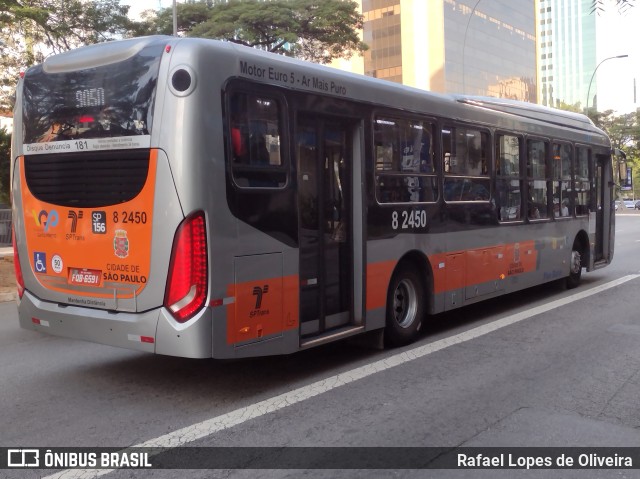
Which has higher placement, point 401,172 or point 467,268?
point 401,172

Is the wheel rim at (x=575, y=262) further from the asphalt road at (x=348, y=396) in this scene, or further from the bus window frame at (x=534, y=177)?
the asphalt road at (x=348, y=396)

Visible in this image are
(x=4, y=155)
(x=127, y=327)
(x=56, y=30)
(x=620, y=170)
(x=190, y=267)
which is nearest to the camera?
(x=190, y=267)

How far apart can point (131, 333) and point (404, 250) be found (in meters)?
3.22

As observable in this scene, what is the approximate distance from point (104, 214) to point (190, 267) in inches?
39.3

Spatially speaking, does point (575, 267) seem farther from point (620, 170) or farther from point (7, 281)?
point (7, 281)

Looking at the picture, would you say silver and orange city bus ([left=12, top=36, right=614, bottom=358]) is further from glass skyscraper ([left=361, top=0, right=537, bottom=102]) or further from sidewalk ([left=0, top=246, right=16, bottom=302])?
glass skyscraper ([left=361, top=0, right=537, bottom=102])

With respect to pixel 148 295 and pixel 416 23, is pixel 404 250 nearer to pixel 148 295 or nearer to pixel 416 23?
pixel 148 295

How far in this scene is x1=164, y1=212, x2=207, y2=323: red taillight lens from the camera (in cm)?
491

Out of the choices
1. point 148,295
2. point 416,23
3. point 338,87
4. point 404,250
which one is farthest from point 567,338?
point 416,23

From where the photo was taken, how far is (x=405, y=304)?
24.3ft

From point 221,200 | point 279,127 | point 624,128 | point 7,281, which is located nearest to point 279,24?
point 7,281

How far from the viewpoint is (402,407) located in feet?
17.0

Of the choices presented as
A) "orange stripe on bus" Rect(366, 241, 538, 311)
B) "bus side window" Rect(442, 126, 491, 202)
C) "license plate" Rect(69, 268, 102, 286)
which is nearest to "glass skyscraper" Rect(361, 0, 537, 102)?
"orange stripe on bus" Rect(366, 241, 538, 311)

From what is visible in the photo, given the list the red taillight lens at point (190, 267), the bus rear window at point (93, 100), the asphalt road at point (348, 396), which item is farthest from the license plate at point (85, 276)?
the bus rear window at point (93, 100)
